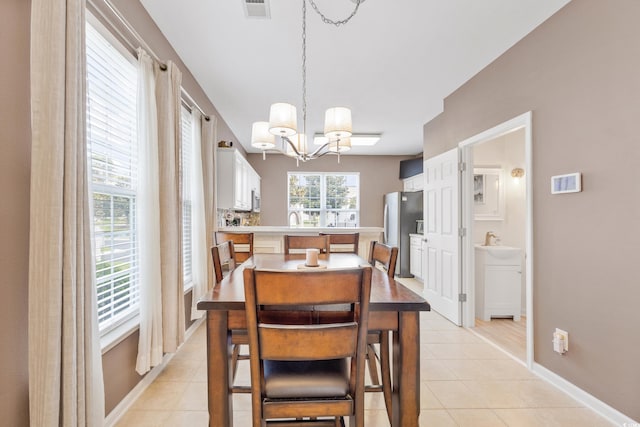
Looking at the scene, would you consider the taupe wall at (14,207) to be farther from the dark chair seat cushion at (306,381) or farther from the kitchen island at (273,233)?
the kitchen island at (273,233)

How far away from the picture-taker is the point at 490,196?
427 centimetres

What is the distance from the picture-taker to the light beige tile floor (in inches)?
74.0

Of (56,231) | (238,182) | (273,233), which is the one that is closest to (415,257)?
(273,233)

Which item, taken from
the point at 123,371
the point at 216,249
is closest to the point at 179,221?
the point at 216,249

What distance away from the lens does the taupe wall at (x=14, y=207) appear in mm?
1171

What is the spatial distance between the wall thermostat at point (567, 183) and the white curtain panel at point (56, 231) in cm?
280

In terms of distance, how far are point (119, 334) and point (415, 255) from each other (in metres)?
5.02

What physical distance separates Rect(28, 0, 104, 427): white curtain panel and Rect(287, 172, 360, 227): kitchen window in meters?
6.06

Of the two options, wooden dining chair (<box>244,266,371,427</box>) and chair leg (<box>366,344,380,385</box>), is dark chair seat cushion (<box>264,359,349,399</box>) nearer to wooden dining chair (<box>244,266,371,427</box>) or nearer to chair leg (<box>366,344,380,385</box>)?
wooden dining chair (<box>244,266,371,427</box>)

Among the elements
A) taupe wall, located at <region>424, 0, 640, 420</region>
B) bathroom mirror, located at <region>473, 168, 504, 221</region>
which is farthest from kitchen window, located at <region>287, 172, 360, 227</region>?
taupe wall, located at <region>424, 0, 640, 420</region>

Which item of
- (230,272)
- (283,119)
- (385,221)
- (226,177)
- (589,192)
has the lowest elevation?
(230,272)

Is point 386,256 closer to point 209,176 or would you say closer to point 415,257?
point 209,176

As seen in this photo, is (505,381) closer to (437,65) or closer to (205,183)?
(437,65)

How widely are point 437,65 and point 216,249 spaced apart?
265cm
